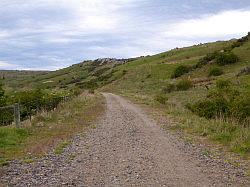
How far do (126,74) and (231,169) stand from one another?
8423 centimetres

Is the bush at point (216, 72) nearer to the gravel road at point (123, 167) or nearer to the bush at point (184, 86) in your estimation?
the bush at point (184, 86)

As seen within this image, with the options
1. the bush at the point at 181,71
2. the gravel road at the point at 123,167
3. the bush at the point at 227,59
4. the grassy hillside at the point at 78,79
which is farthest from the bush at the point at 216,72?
the gravel road at the point at 123,167

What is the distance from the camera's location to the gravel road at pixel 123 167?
9.30m

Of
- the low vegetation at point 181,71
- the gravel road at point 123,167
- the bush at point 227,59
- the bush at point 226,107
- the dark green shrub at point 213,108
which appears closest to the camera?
the gravel road at point 123,167

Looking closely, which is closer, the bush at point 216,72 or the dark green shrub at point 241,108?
the dark green shrub at point 241,108

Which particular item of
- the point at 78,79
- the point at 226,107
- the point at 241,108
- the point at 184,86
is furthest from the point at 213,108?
the point at 78,79

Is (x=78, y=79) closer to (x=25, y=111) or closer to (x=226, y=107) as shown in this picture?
(x=25, y=111)

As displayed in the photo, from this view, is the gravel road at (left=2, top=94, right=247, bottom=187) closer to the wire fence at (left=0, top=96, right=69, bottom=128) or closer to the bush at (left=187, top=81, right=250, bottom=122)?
the bush at (left=187, top=81, right=250, bottom=122)

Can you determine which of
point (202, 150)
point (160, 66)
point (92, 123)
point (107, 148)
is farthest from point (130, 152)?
point (160, 66)

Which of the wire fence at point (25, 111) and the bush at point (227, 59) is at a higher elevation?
the bush at point (227, 59)

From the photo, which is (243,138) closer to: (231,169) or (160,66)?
(231,169)

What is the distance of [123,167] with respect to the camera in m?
10.7

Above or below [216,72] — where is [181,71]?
above

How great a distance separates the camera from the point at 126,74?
9450 centimetres
